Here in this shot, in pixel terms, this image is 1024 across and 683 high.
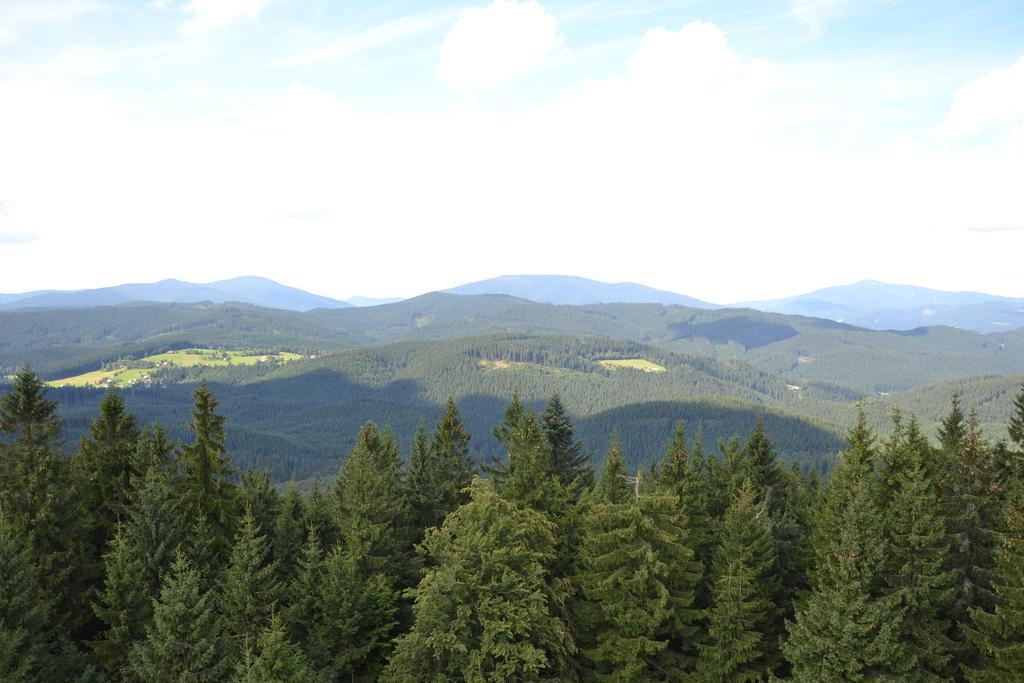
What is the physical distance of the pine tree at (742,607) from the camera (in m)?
29.3

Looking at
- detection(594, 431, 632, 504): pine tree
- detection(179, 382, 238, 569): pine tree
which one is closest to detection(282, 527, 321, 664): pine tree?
detection(179, 382, 238, 569): pine tree

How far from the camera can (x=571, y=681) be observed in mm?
28156

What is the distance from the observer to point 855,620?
84.6 feet

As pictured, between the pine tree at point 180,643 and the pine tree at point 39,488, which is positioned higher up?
the pine tree at point 39,488

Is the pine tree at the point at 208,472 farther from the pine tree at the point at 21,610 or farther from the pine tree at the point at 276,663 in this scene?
the pine tree at the point at 276,663

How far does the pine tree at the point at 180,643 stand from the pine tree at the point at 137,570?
3.35 meters

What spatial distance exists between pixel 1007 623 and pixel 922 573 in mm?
3539

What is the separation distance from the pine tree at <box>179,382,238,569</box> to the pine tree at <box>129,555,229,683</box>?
9.16m

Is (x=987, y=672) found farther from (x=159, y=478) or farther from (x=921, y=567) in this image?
(x=159, y=478)

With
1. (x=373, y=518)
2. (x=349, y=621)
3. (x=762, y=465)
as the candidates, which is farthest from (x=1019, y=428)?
(x=349, y=621)

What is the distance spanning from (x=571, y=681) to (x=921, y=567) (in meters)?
16.9

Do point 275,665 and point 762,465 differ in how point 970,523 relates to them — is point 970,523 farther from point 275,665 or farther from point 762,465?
point 275,665

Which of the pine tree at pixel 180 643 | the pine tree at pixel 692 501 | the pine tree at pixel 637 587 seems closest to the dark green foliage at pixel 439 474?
the pine tree at pixel 637 587

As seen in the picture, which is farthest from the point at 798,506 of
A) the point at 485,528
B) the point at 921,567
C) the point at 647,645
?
the point at 485,528
